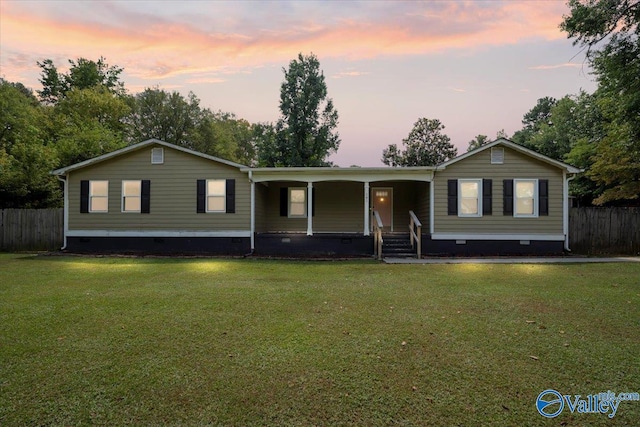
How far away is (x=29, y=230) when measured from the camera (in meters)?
14.9

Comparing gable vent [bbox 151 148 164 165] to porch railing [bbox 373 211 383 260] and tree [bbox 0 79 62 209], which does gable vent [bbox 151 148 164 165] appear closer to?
porch railing [bbox 373 211 383 260]

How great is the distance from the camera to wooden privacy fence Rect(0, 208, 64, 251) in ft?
48.9

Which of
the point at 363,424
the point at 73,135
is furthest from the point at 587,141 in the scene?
the point at 73,135

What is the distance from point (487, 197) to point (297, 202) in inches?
324

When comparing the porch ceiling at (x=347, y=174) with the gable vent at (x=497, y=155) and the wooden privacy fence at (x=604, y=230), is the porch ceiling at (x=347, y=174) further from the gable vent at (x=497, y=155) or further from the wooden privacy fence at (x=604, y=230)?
the wooden privacy fence at (x=604, y=230)

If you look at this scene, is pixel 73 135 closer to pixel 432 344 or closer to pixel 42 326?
pixel 42 326

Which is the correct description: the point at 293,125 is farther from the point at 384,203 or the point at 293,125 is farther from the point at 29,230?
the point at 29,230

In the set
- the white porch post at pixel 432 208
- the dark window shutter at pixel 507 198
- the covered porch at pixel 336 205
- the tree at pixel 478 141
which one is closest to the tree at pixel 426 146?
the tree at pixel 478 141

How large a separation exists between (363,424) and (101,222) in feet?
49.8

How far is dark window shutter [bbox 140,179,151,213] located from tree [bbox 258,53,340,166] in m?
13.8

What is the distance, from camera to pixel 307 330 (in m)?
4.33
